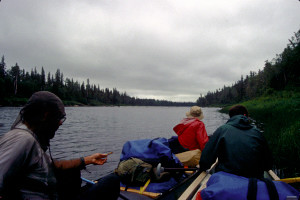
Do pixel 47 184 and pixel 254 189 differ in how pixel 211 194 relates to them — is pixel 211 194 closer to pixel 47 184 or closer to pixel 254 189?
pixel 254 189

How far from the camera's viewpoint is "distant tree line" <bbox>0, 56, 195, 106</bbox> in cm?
7742

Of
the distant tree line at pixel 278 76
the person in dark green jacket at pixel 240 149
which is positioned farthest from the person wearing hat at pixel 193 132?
the distant tree line at pixel 278 76

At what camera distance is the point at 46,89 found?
104500mm

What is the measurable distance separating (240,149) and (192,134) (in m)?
3.13

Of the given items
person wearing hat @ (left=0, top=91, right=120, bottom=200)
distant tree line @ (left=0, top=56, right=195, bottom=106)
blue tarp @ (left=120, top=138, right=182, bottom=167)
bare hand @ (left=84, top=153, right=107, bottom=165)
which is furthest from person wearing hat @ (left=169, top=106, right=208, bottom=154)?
distant tree line @ (left=0, top=56, right=195, bottom=106)

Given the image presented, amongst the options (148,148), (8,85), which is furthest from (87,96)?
(148,148)

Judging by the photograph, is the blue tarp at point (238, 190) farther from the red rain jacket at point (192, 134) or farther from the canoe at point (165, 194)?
the red rain jacket at point (192, 134)

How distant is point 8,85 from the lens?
79.5 m

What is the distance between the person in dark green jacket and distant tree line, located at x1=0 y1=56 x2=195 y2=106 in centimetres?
8435

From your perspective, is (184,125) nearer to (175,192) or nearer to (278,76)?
(175,192)

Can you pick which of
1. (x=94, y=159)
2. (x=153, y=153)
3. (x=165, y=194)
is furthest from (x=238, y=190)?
(x=153, y=153)

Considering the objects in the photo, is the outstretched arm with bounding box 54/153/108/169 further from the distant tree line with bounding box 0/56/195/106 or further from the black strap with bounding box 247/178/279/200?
the distant tree line with bounding box 0/56/195/106

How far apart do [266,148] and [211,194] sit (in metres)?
1.53

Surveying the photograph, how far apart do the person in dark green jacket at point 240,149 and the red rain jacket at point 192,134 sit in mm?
2613
